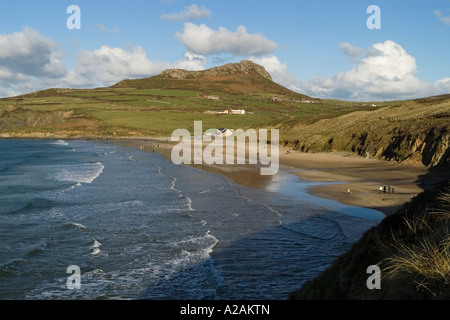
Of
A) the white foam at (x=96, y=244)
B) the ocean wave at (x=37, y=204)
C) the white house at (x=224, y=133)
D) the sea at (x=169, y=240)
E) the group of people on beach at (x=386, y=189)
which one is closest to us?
the sea at (x=169, y=240)

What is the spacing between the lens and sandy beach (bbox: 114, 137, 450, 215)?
24.9 meters

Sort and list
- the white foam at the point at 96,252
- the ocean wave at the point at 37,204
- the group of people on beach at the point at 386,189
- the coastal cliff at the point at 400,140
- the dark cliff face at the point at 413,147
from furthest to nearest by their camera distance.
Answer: the coastal cliff at the point at 400,140 < the dark cliff face at the point at 413,147 < the group of people on beach at the point at 386,189 < the ocean wave at the point at 37,204 < the white foam at the point at 96,252

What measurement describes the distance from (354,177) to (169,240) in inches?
862

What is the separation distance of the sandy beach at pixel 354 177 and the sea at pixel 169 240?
1599mm

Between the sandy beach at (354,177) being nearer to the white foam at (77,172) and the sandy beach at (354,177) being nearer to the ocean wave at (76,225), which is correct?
the white foam at (77,172)

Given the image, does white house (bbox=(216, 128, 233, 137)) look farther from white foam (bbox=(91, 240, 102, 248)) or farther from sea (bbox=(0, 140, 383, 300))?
white foam (bbox=(91, 240, 102, 248))

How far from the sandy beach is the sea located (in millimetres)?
1599

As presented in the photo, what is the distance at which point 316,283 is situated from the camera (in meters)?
7.44

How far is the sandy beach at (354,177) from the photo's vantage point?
24.9 metres

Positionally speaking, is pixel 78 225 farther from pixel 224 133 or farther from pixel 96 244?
pixel 224 133

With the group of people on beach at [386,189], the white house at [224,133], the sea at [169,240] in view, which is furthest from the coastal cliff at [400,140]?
the white house at [224,133]

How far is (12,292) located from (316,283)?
9023 mm

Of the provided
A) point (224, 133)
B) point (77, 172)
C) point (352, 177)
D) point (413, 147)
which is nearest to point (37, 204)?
point (77, 172)
